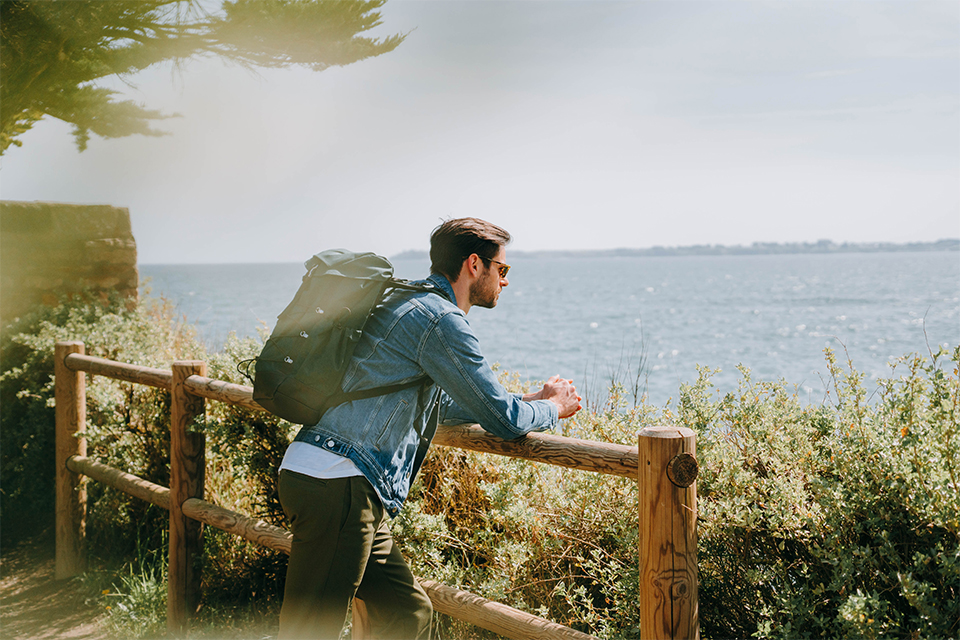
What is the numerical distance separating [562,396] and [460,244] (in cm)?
65

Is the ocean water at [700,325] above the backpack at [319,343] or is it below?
below

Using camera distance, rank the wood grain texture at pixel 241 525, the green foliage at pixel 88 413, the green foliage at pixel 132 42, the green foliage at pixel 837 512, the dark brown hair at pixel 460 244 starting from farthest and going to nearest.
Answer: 1. the green foliage at pixel 132 42
2. the green foliage at pixel 88 413
3. the wood grain texture at pixel 241 525
4. the dark brown hair at pixel 460 244
5. the green foliage at pixel 837 512

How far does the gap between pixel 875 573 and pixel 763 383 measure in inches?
36.2

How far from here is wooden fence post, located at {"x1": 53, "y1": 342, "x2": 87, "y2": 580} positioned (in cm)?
484

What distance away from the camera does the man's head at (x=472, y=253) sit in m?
2.33

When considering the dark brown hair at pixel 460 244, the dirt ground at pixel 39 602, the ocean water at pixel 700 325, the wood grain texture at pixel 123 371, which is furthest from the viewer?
the ocean water at pixel 700 325

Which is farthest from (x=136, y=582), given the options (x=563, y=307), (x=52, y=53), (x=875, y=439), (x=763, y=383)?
(x=563, y=307)

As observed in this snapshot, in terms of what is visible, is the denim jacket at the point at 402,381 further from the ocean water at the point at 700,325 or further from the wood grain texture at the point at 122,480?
the wood grain texture at the point at 122,480

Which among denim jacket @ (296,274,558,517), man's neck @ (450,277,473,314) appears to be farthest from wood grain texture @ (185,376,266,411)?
man's neck @ (450,277,473,314)

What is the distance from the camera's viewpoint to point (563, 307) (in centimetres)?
5984

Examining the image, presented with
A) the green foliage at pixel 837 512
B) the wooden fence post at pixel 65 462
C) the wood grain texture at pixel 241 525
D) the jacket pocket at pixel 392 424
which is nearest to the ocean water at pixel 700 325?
the green foliage at pixel 837 512

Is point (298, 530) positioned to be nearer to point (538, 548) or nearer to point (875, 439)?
point (538, 548)

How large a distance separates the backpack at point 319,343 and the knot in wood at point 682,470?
2.66 ft

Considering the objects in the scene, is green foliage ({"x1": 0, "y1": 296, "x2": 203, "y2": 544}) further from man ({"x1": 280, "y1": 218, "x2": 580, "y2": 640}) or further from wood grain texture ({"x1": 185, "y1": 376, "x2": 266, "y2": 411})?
man ({"x1": 280, "y1": 218, "x2": 580, "y2": 640})
